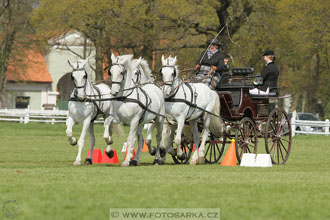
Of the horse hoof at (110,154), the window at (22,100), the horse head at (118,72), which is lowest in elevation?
the horse hoof at (110,154)

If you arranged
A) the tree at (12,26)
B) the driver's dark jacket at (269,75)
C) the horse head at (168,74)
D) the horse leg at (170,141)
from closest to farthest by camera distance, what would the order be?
the horse head at (168,74) < the horse leg at (170,141) < the driver's dark jacket at (269,75) < the tree at (12,26)

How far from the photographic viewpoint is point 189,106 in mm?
17047

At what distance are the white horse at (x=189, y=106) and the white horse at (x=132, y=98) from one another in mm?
338

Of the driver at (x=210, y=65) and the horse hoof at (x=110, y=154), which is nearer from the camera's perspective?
the horse hoof at (x=110, y=154)

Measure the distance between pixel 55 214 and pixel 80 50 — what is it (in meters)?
59.5

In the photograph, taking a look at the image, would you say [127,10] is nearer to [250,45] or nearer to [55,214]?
[250,45]

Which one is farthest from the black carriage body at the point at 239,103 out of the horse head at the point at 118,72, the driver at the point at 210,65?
the horse head at the point at 118,72

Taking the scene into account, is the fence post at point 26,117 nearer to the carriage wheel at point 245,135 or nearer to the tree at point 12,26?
the tree at point 12,26

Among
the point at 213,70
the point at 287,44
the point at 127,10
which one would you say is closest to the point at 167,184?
the point at 213,70

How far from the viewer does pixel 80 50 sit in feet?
221

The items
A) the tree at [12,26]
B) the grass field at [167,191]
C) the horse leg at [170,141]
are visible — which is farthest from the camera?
the tree at [12,26]

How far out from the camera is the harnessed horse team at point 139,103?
15828mm

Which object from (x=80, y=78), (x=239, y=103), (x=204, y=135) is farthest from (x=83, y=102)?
(x=239, y=103)

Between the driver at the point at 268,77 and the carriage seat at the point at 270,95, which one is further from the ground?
the driver at the point at 268,77
